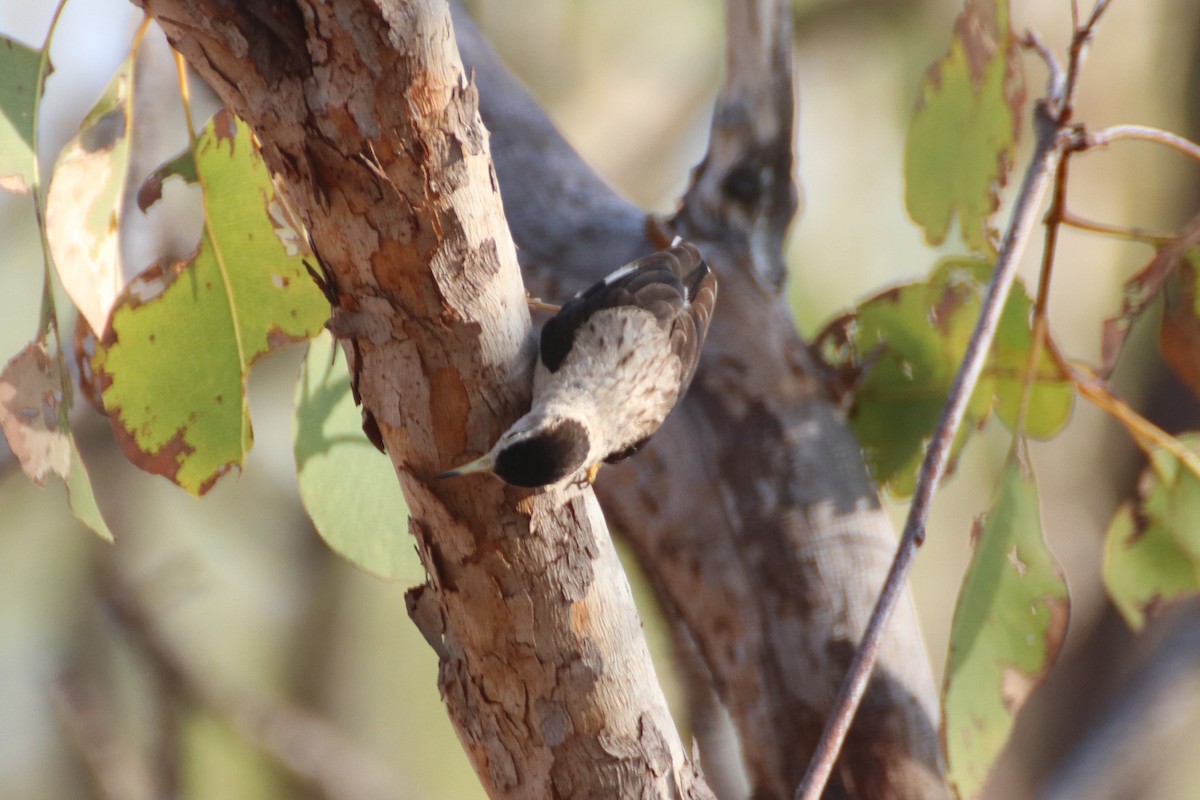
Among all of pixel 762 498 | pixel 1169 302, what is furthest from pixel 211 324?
pixel 1169 302

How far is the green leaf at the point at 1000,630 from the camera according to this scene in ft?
3.44

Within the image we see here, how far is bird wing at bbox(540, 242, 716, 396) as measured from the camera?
1005 mm

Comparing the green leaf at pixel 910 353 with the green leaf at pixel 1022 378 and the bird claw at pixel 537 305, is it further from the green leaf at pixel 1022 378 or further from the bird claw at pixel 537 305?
the bird claw at pixel 537 305

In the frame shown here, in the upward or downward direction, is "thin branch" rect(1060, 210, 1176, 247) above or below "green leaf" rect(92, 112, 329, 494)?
below

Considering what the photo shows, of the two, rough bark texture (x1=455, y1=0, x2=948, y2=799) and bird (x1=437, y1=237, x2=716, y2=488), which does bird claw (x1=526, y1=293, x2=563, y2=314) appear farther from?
rough bark texture (x1=455, y1=0, x2=948, y2=799)

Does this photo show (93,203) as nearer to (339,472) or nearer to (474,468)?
(339,472)

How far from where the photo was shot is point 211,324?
100 cm

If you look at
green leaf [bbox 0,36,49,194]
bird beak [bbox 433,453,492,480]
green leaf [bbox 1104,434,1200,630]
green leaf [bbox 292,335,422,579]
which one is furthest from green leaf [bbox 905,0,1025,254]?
green leaf [bbox 0,36,49,194]

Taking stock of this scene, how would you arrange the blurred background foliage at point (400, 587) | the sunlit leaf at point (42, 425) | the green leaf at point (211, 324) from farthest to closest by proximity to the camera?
1. the blurred background foliage at point (400, 587)
2. the green leaf at point (211, 324)
3. the sunlit leaf at point (42, 425)

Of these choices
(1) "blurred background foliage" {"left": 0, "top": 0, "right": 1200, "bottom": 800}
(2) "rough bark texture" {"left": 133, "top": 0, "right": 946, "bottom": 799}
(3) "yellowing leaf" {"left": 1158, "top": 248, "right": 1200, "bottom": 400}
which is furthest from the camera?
(1) "blurred background foliage" {"left": 0, "top": 0, "right": 1200, "bottom": 800}

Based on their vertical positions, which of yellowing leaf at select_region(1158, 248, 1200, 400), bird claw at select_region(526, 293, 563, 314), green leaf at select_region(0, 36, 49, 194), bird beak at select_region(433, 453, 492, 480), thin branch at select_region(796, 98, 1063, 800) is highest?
green leaf at select_region(0, 36, 49, 194)

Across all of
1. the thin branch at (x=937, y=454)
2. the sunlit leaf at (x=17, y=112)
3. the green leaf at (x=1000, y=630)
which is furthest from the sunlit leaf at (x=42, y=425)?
the green leaf at (x=1000, y=630)

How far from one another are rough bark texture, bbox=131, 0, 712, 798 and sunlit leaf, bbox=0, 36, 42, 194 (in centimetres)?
40

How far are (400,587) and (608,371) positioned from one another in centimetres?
207
